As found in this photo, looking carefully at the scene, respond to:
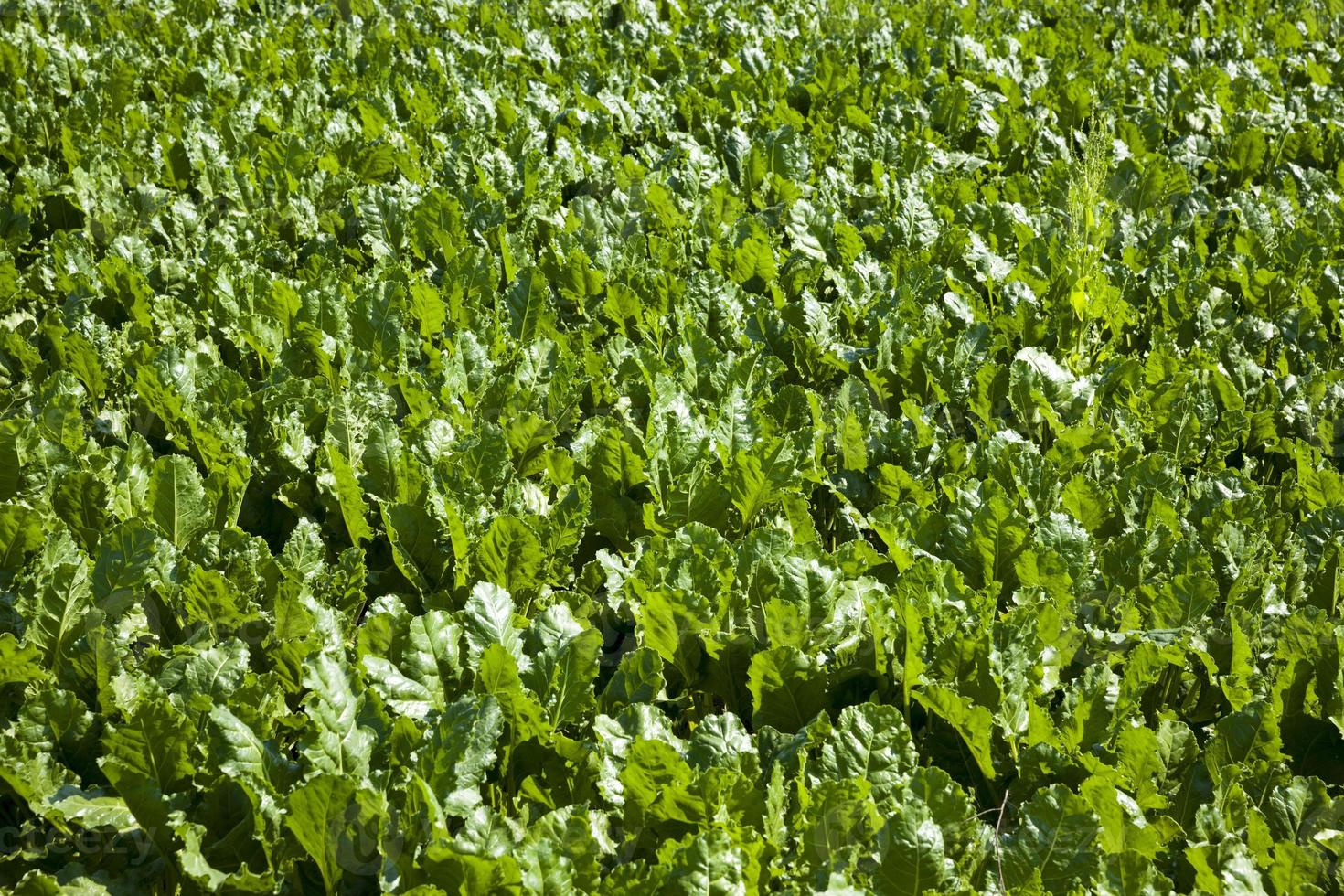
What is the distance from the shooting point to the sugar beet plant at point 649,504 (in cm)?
176

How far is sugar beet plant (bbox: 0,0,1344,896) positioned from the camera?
1.76m

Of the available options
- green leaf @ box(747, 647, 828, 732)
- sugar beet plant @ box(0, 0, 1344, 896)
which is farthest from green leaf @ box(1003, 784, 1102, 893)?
green leaf @ box(747, 647, 828, 732)

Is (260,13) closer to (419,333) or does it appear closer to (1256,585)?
(419,333)

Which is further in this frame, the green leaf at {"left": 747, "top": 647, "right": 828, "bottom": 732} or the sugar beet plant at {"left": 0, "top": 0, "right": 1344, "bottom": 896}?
the green leaf at {"left": 747, "top": 647, "right": 828, "bottom": 732}

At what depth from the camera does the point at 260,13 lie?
5.90m

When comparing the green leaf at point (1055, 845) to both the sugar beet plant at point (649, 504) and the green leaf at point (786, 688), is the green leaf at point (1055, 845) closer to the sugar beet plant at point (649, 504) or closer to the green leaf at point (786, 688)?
the sugar beet plant at point (649, 504)

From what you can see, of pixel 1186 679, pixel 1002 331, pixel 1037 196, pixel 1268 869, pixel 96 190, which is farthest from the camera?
pixel 1037 196

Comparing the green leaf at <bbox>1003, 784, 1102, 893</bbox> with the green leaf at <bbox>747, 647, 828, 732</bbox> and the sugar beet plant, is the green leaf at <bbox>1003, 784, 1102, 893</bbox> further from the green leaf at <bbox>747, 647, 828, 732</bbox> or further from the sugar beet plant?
the green leaf at <bbox>747, 647, 828, 732</bbox>

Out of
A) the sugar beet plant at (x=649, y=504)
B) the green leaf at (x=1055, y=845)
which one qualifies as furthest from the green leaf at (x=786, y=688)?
the green leaf at (x=1055, y=845)

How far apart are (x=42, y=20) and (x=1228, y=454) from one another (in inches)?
214


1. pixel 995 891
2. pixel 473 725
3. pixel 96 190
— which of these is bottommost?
pixel 995 891

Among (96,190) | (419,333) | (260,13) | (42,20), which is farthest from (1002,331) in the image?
(42,20)

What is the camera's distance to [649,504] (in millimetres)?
2420

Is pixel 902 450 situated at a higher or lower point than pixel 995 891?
higher
